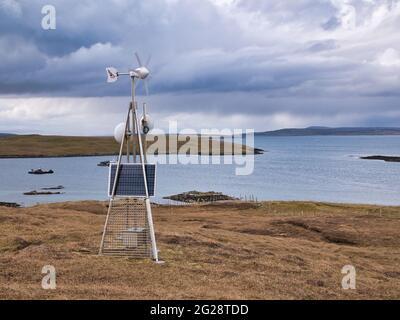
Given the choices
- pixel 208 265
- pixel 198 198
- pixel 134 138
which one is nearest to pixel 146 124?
pixel 134 138

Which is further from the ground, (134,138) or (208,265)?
(134,138)

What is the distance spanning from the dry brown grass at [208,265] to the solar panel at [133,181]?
238 centimetres

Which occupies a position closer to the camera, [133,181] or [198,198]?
[133,181]

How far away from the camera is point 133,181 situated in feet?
64.6

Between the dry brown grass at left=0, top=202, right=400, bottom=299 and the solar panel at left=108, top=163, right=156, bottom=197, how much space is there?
93.8 inches

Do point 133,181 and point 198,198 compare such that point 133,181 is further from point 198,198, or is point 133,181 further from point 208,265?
point 198,198

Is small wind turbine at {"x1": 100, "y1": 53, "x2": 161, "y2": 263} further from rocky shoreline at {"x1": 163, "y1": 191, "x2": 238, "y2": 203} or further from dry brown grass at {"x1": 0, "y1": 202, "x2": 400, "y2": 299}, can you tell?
rocky shoreline at {"x1": 163, "y1": 191, "x2": 238, "y2": 203}

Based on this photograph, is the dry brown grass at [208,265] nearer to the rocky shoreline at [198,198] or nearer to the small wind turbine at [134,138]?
the small wind turbine at [134,138]

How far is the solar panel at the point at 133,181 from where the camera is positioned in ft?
64.0

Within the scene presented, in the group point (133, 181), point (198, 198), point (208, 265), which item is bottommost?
point (198, 198)

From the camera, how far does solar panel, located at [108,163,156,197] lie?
19516 millimetres

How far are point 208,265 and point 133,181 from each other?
3.97 m
